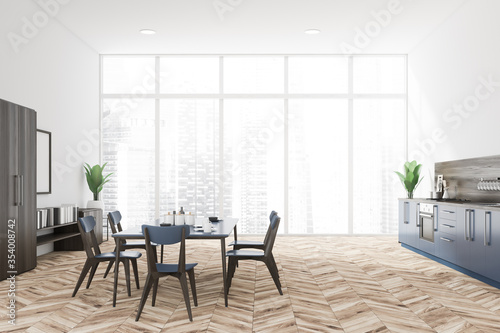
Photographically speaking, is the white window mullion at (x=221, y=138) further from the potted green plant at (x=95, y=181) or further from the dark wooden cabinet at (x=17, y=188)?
the dark wooden cabinet at (x=17, y=188)

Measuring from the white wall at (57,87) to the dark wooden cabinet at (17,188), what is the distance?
0.68m

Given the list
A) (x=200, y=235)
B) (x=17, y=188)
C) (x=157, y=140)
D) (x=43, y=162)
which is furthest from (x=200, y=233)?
(x=157, y=140)

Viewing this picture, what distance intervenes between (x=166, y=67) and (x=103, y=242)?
3790 mm

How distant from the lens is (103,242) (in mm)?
8438

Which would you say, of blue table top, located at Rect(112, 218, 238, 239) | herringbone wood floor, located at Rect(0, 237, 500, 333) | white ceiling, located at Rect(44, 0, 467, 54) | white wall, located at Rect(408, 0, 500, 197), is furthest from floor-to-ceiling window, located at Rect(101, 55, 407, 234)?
blue table top, located at Rect(112, 218, 238, 239)

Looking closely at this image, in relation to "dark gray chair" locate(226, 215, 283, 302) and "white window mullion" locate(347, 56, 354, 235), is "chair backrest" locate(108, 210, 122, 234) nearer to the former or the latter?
"dark gray chair" locate(226, 215, 283, 302)

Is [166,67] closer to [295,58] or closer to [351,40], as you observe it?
[295,58]

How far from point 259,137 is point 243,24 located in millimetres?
2619

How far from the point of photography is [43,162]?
7008mm

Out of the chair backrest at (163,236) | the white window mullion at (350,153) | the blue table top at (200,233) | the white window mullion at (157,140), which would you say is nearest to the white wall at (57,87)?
the white window mullion at (157,140)

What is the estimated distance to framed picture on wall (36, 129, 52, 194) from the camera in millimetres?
→ 6824

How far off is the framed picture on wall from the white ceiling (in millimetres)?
1999

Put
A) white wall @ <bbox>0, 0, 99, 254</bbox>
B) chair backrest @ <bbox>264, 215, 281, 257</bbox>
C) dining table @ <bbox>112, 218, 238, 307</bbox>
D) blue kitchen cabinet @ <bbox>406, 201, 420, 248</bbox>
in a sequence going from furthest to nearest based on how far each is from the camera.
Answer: blue kitchen cabinet @ <bbox>406, 201, 420, 248</bbox>
white wall @ <bbox>0, 0, 99, 254</bbox>
chair backrest @ <bbox>264, 215, 281, 257</bbox>
dining table @ <bbox>112, 218, 238, 307</bbox>

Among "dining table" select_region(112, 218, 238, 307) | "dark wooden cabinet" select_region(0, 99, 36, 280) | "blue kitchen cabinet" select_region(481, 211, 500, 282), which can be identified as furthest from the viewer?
"dark wooden cabinet" select_region(0, 99, 36, 280)
